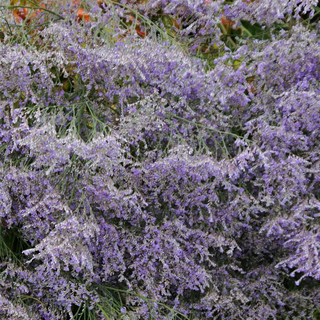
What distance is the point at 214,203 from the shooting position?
187cm

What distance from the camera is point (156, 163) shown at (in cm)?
154

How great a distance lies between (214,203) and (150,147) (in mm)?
386

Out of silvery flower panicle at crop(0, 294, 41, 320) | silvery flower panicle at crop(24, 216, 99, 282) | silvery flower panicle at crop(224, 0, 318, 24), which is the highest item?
silvery flower panicle at crop(224, 0, 318, 24)

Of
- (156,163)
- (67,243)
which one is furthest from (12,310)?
(156,163)

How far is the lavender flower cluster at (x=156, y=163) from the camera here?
1570 millimetres

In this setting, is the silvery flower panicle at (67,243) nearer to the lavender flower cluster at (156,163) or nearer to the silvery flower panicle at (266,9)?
the lavender flower cluster at (156,163)

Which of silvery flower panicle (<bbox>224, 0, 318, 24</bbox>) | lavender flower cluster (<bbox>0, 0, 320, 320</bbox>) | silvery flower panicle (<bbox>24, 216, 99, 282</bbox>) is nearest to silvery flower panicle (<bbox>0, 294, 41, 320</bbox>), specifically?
lavender flower cluster (<bbox>0, 0, 320, 320</bbox>)

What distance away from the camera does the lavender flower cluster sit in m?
1.57

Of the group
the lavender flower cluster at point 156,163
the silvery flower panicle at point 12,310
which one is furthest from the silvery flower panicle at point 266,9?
the silvery flower panicle at point 12,310

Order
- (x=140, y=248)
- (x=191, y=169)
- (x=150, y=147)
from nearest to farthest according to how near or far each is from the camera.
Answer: (x=191, y=169) < (x=140, y=248) < (x=150, y=147)

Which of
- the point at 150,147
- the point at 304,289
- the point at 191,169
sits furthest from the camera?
the point at 304,289

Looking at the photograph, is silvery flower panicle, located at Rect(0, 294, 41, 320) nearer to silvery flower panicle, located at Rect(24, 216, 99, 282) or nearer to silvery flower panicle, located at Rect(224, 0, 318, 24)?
silvery flower panicle, located at Rect(24, 216, 99, 282)

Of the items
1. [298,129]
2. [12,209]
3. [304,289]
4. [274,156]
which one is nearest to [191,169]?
[274,156]

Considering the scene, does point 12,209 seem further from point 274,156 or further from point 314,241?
point 314,241
